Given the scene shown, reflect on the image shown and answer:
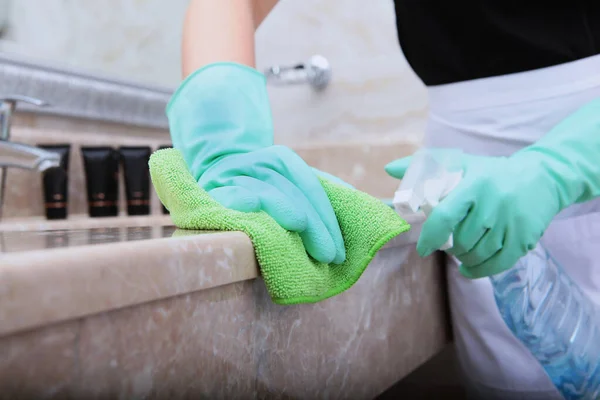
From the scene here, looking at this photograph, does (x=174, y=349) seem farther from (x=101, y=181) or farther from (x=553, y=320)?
(x=101, y=181)

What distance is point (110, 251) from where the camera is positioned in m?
0.26

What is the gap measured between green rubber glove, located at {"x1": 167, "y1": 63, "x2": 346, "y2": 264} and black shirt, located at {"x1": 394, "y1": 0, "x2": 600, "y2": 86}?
0.27m

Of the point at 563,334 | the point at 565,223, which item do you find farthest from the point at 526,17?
the point at 563,334

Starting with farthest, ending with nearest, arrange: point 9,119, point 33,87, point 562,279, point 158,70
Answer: point 158,70, point 33,87, point 9,119, point 562,279

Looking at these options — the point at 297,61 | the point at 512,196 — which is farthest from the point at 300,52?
the point at 512,196

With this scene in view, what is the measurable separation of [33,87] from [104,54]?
0.19 meters

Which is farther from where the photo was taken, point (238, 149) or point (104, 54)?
point (104, 54)

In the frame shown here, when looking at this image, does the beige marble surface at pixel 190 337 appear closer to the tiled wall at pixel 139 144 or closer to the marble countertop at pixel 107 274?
the marble countertop at pixel 107 274

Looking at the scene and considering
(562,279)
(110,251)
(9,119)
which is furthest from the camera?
(9,119)

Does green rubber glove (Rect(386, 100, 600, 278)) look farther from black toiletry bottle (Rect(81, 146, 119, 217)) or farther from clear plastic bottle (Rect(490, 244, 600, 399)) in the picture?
black toiletry bottle (Rect(81, 146, 119, 217))

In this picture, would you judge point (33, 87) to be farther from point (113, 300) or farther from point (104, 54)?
point (113, 300)

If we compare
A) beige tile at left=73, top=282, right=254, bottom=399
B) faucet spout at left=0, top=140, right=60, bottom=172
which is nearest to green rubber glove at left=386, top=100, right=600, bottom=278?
beige tile at left=73, top=282, right=254, bottom=399

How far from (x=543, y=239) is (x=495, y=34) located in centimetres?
25

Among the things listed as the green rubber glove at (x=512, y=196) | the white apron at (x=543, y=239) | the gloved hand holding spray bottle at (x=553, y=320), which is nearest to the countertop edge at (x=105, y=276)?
the green rubber glove at (x=512, y=196)
